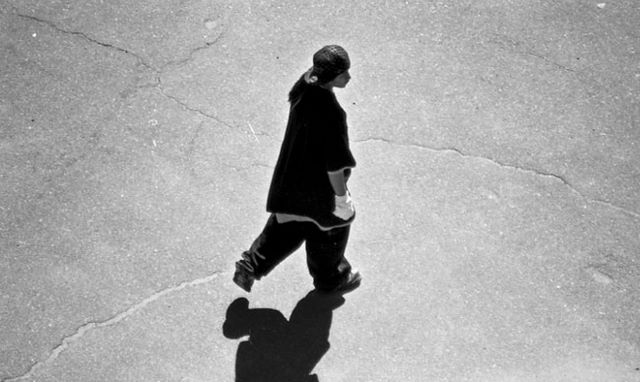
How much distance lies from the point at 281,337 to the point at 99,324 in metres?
1.19

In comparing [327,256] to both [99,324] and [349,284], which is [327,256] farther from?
[99,324]

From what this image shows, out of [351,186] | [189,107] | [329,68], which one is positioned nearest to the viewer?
[329,68]

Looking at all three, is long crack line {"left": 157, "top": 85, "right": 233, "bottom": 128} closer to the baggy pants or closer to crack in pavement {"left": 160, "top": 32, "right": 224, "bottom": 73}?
crack in pavement {"left": 160, "top": 32, "right": 224, "bottom": 73}

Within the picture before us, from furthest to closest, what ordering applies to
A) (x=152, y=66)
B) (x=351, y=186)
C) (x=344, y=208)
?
(x=152, y=66) → (x=351, y=186) → (x=344, y=208)

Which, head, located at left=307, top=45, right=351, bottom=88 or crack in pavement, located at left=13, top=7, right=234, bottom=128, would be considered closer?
head, located at left=307, top=45, right=351, bottom=88

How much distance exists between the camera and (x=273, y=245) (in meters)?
4.80

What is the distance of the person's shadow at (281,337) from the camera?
15.8 feet

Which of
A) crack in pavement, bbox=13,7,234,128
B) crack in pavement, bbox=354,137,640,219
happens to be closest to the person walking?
crack in pavement, bbox=354,137,640,219

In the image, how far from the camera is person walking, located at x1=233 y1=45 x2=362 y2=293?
3.99m

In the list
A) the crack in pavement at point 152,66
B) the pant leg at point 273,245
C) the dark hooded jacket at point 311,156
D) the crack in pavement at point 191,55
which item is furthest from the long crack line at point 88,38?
the dark hooded jacket at point 311,156

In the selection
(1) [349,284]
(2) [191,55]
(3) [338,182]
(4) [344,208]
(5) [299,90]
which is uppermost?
(5) [299,90]

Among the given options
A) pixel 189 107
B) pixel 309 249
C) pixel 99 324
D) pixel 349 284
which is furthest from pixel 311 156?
pixel 189 107

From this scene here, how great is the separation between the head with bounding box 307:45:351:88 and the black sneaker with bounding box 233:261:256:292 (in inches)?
58.2

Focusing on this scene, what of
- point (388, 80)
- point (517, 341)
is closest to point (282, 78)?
point (388, 80)
